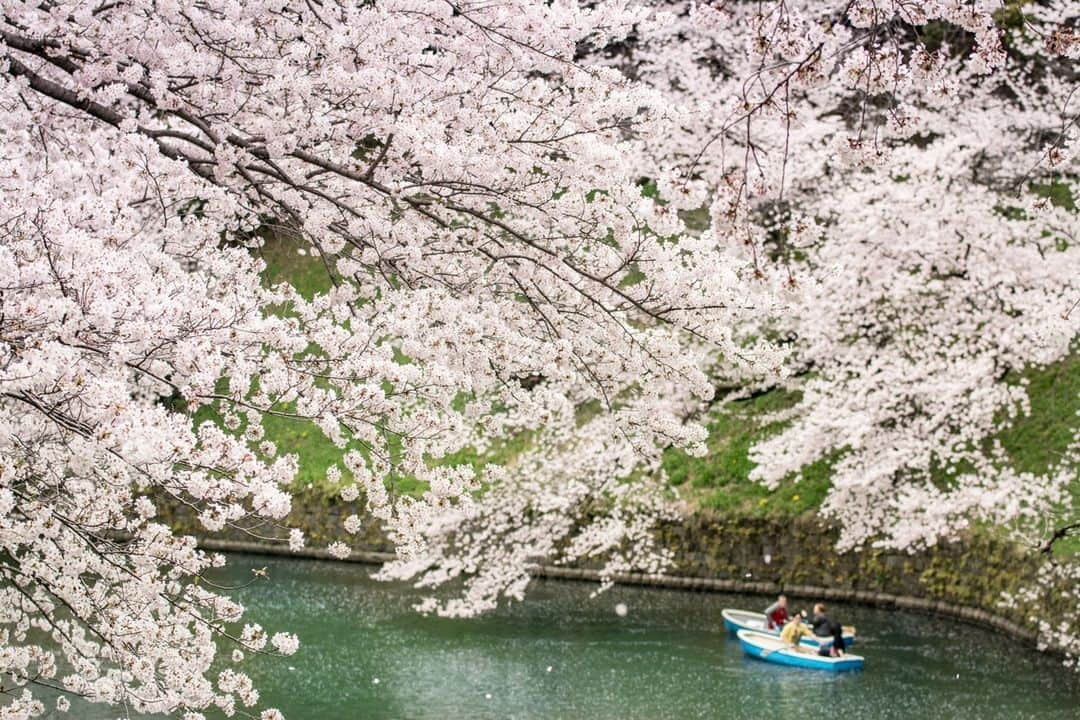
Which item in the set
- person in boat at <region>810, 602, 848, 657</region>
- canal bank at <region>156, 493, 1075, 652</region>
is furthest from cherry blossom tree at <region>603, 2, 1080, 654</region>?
person in boat at <region>810, 602, 848, 657</region>

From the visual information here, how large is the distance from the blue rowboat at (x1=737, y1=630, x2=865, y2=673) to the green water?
0.13 m

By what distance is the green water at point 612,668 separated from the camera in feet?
40.7

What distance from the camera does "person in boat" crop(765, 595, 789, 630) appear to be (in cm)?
1514

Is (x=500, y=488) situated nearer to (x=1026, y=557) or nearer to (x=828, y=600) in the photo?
(x=828, y=600)

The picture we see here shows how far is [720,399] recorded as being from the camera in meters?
18.0

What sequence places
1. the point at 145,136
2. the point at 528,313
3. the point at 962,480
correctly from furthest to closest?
the point at 962,480, the point at 528,313, the point at 145,136

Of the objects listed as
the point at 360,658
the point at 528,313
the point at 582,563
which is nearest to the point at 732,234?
the point at 528,313

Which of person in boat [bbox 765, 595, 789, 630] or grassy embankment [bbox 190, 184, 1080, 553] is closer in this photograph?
person in boat [bbox 765, 595, 789, 630]

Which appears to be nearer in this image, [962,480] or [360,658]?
[360,658]

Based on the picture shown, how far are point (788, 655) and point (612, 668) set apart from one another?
7.23 ft

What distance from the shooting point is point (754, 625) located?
15141 millimetres

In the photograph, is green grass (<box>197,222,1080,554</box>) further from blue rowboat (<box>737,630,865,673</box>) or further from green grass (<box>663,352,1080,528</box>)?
blue rowboat (<box>737,630,865,673</box>)

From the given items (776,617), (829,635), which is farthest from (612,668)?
(829,635)

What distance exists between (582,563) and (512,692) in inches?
227
